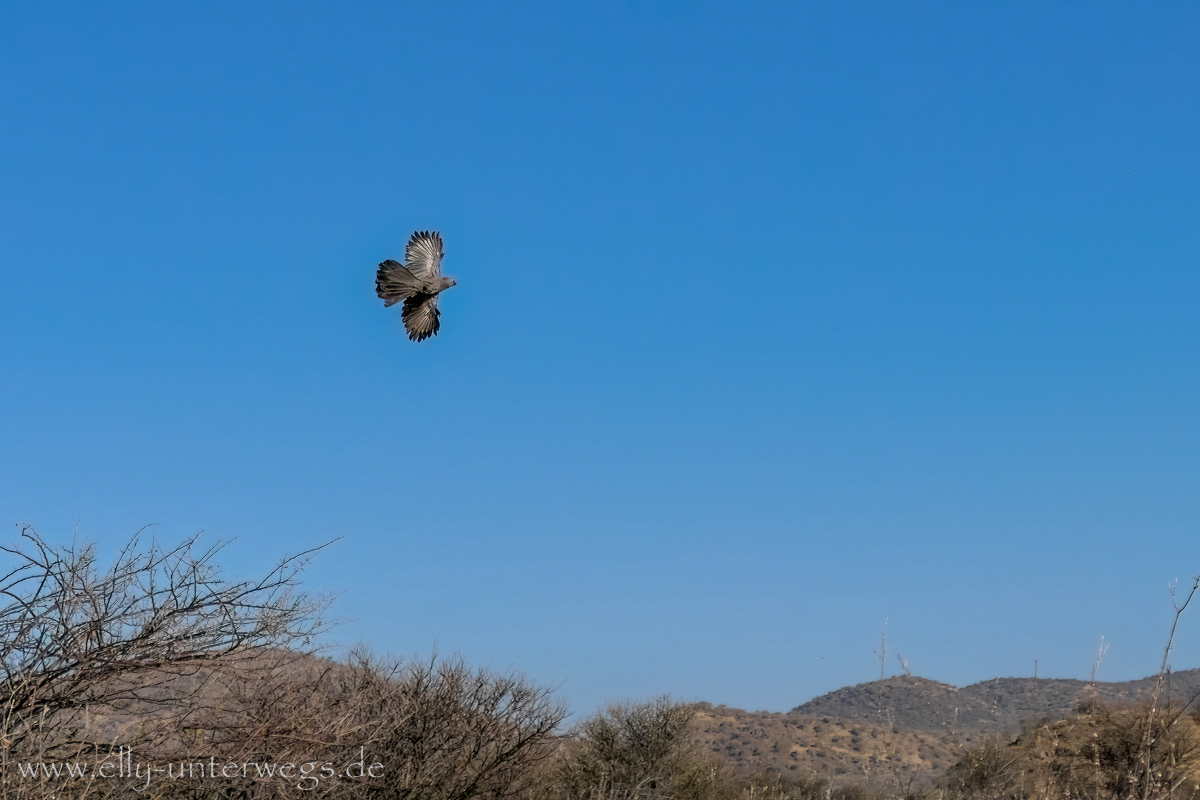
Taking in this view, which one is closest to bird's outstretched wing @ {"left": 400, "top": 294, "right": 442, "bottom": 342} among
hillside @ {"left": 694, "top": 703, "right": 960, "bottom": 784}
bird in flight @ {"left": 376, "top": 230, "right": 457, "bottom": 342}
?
bird in flight @ {"left": 376, "top": 230, "right": 457, "bottom": 342}

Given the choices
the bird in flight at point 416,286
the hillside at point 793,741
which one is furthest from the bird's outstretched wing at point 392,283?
the hillside at point 793,741

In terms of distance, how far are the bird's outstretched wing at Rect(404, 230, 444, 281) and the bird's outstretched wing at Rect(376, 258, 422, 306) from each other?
0.59 metres

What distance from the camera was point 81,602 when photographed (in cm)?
820

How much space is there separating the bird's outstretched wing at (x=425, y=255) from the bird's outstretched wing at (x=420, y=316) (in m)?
0.40

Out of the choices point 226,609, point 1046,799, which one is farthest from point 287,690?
point 1046,799

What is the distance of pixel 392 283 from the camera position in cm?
1529

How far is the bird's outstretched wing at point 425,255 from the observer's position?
16422 mm

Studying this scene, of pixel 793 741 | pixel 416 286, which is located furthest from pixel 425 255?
pixel 793 741

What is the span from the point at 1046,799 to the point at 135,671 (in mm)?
6975

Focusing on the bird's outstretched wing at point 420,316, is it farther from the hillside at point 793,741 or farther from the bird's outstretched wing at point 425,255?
the hillside at point 793,741

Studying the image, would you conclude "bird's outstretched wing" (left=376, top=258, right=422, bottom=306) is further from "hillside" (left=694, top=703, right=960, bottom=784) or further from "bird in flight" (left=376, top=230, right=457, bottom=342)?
"hillside" (left=694, top=703, right=960, bottom=784)

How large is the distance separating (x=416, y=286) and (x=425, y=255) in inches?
57.5

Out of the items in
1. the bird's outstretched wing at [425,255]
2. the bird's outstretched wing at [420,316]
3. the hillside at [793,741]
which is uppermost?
the bird's outstretched wing at [425,255]

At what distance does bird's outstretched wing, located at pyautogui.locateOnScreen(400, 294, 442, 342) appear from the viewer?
15.7 meters
